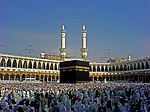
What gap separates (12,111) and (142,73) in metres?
44.3

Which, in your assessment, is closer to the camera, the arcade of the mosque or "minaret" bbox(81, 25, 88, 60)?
the arcade of the mosque

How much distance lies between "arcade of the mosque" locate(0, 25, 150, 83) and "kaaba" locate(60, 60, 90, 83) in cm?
963

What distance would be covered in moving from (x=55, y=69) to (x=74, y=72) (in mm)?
16952

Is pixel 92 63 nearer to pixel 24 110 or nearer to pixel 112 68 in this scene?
pixel 112 68

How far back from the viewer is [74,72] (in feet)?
123

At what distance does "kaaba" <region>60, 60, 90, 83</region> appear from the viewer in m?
37.4

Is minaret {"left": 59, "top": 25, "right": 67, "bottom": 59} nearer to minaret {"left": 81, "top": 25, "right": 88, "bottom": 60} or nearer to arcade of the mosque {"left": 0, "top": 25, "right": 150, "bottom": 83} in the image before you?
arcade of the mosque {"left": 0, "top": 25, "right": 150, "bottom": 83}

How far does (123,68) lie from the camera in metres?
56.2

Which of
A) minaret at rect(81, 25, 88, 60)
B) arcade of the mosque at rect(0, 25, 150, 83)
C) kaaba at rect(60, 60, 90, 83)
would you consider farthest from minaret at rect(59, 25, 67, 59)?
kaaba at rect(60, 60, 90, 83)

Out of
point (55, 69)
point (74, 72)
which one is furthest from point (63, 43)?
point (74, 72)

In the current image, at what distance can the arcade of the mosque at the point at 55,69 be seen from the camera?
144 feet

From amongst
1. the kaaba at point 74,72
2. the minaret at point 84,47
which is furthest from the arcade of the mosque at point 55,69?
the kaaba at point 74,72

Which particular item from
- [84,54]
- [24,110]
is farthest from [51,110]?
[84,54]

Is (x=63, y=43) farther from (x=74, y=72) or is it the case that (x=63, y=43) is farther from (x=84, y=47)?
(x=74, y=72)
